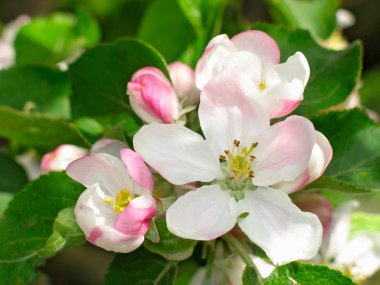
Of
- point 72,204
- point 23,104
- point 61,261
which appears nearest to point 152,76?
point 72,204

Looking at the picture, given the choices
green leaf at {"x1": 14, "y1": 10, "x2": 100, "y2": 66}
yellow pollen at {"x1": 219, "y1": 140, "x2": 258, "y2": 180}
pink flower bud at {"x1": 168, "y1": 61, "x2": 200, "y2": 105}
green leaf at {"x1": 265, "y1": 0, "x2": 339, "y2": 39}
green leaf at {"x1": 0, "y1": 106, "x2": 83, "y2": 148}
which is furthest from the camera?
green leaf at {"x1": 14, "y1": 10, "x2": 100, "y2": 66}

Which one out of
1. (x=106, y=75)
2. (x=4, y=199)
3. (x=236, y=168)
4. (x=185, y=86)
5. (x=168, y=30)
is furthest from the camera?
(x=168, y=30)

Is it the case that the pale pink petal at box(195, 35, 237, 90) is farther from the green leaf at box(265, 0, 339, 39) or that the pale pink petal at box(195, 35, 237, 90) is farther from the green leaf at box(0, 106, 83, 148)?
the green leaf at box(265, 0, 339, 39)

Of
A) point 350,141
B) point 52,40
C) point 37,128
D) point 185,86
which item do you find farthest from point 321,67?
point 52,40

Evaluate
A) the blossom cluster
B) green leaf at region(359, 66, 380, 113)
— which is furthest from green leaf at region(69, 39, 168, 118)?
green leaf at region(359, 66, 380, 113)

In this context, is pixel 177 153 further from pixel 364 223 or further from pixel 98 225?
pixel 364 223

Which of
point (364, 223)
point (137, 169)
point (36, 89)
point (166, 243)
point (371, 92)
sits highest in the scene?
point (137, 169)

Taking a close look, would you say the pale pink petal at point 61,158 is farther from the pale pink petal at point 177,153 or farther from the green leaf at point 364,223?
the green leaf at point 364,223

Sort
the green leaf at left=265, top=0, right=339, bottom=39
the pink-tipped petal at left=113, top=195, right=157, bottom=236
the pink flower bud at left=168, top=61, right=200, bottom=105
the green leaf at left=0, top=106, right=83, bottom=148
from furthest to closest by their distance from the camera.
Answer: the green leaf at left=265, top=0, right=339, bottom=39 → the green leaf at left=0, top=106, right=83, bottom=148 → the pink flower bud at left=168, top=61, right=200, bottom=105 → the pink-tipped petal at left=113, top=195, right=157, bottom=236
